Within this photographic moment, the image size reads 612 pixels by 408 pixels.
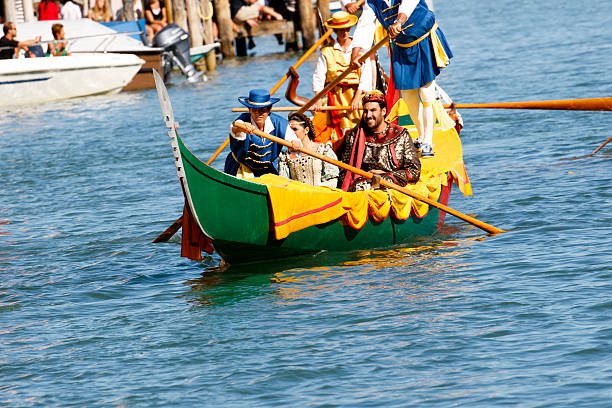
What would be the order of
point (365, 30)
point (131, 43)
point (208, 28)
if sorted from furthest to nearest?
point (208, 28)
point (131, 43)
point (365, 30)

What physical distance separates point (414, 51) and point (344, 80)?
94 cm

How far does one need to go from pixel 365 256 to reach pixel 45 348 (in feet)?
7.62

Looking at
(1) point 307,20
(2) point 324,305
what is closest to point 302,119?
(2) point 324,305

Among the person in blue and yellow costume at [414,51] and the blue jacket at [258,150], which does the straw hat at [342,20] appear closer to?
the person in blue and yellow costume at [414,51]

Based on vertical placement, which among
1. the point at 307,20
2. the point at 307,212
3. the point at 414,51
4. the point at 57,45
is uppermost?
the point at 414,51

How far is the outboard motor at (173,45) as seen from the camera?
20.1m

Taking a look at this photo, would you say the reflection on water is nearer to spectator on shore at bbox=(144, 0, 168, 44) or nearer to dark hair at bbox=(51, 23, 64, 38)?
dark hair at bbox=(51, 23, 64, 38)

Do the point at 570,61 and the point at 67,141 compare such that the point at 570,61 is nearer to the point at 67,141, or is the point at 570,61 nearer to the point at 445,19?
the point at 67,141

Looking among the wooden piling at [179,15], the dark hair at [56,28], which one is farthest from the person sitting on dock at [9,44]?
the wooden piling at [179,15]

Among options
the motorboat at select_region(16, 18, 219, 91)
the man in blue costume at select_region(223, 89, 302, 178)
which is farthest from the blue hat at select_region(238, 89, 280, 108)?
the motorboat at select_region(16, 18, 219, 91)

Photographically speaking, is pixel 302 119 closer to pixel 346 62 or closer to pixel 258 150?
pixel 258 150

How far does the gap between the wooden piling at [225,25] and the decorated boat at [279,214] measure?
1540cm

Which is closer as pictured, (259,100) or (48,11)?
(259,100)

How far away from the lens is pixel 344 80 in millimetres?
8703
